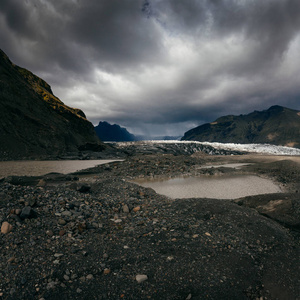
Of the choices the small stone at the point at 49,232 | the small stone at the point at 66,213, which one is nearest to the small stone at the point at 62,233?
the small stone at the point at 49,232

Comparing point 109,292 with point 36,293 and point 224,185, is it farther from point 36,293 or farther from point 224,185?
point 224,185

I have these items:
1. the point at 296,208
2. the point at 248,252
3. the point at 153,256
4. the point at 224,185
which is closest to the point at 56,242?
the point at 153,256

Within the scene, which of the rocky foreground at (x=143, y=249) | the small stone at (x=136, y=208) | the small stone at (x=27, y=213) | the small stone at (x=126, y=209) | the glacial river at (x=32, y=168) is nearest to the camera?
the rocky foreground at (x=143, y=249)

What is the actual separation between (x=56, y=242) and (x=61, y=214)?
1883 millimetres

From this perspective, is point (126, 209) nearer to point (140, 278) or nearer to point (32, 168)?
point (140, 278)

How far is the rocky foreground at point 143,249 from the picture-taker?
4.23 metres

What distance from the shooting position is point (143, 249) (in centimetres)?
571

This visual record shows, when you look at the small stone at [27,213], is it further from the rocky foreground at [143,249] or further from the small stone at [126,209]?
the small stone at [126,209]

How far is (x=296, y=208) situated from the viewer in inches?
335

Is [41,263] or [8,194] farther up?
[8,194]

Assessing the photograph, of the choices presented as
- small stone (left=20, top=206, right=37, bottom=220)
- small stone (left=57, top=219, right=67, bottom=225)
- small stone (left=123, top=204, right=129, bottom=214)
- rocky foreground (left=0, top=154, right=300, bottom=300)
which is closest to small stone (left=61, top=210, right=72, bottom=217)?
rocky foreground (left=0, top=154, right=300, bottom=300)

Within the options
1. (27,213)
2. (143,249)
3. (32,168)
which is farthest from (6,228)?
(32,168)

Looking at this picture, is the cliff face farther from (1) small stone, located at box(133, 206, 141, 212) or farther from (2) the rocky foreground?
(1) small stone, located at box(133, 206, 141, 212)

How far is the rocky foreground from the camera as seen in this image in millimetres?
4230
